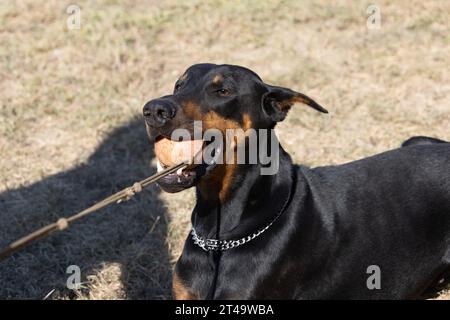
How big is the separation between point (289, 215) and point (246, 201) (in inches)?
9.3

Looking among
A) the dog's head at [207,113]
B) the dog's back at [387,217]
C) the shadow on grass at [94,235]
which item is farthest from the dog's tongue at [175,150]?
the shadow on grass at [94,235]

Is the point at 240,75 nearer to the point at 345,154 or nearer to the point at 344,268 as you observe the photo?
the point at 344,268

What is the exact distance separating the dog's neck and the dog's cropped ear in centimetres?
26

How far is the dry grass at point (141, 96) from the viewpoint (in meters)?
4.71

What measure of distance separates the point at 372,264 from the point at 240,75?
127 centimetres

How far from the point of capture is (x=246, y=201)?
3.30m

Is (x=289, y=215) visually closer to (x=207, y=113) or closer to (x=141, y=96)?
(x=207, y=113)

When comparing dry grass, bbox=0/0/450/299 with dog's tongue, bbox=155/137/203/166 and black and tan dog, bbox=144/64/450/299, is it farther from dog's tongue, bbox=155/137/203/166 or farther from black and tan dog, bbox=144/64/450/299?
dog's tongue, bbox=155/137/203/166

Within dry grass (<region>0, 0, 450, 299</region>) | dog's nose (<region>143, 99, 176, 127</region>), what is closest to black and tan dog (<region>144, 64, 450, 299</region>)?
dog's nose (<region>143, 99, 176, 127</region>)

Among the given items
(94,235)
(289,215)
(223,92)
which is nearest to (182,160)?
(223,92)

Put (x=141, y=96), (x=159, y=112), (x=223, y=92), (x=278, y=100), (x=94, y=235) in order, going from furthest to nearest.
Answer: (x=141, y=96) < (x=94, y=235) < (x=278, y=100) < (x=223, y=92) < (x=159, y=112)

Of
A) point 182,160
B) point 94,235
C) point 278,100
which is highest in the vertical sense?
point 278,100

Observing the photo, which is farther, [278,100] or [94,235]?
[94,235]

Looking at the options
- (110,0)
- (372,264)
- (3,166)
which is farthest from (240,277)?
(110,0)
